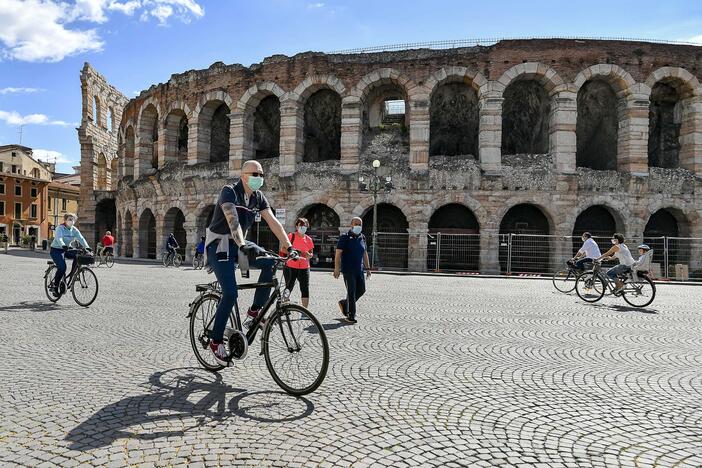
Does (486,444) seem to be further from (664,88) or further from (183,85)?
(183,85)

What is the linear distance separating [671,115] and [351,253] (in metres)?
22.8

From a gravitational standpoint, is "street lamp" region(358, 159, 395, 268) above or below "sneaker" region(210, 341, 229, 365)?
above

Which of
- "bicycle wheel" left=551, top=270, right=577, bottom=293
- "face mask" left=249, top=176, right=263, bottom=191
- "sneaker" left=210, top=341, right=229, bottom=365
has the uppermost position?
"face mask" left=249, top=176, right=263, bottom=191

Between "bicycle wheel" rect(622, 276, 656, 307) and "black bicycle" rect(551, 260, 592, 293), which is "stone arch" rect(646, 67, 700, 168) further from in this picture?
"bicycle wheel" rect(622, 276, 656, 307)

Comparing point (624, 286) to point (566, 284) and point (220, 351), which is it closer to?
point (566, 284)

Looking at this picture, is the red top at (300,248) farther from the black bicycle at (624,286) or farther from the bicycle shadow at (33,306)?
the black bicycle at (624,286)

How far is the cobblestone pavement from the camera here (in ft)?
8.83

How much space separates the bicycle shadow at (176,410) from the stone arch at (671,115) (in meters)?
23.7

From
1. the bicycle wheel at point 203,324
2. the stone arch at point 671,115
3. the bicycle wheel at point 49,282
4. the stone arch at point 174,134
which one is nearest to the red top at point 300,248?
the bicycle wheel at point 203,324

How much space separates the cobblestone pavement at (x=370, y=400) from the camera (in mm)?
2691

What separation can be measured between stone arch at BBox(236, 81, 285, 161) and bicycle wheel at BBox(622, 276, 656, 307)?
18.2 m

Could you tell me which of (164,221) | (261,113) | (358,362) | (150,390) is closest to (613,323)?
(358,362)

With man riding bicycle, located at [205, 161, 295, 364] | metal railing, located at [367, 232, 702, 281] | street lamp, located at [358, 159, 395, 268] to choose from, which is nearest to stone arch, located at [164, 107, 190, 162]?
street lamp, located at [358, 159, 395, 268]

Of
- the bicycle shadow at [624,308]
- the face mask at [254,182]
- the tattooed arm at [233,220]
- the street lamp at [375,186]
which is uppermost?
the street lamp at [375,186]
